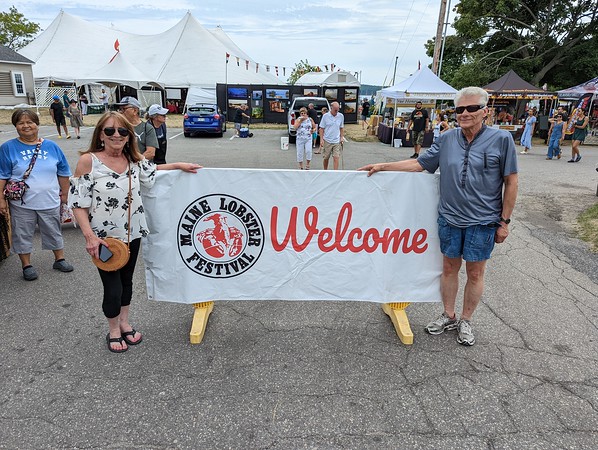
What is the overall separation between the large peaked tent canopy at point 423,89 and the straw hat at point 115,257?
1516 cm

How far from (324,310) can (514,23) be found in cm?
2829

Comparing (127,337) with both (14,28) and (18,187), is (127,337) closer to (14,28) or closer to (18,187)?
(18,187)

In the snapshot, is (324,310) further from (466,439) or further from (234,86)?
(234,86)

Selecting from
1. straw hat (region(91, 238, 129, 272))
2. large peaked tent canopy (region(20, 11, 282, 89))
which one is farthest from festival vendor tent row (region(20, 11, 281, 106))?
straw hat (region(91, 238, 129, 272))

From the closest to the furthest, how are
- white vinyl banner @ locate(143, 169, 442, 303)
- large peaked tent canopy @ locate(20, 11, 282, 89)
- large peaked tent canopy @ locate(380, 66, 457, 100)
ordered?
white vinyl banner @ locate(143, 169, 442, 303)
large peaked tent canopy @ locate(380, 66, 457, 100)
large peaked tent canopy @ locate(20, 11, 282, 89)

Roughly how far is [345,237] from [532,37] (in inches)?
1106

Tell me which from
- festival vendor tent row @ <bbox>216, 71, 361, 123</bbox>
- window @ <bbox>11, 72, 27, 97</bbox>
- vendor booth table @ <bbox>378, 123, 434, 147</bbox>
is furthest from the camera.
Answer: window @ <bbox>11, 72, 27, 97</bbox>

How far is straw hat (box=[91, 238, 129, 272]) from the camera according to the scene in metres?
2.80

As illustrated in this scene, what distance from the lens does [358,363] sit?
3.07 meters

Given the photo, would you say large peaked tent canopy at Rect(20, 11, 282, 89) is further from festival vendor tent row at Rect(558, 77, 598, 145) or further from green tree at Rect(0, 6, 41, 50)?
festival vendor tent row at Rect(558, 77, 598, 145)

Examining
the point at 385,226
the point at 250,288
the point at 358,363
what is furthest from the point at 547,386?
the point at 250,288

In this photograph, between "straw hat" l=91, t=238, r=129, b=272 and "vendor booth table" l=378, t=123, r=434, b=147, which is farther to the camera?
"vendor booth table" l=378, t=123, r=434, b=147

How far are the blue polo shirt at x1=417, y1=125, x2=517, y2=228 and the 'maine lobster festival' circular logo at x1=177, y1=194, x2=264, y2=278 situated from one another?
1483mm

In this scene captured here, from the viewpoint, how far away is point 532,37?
81.8 feet
